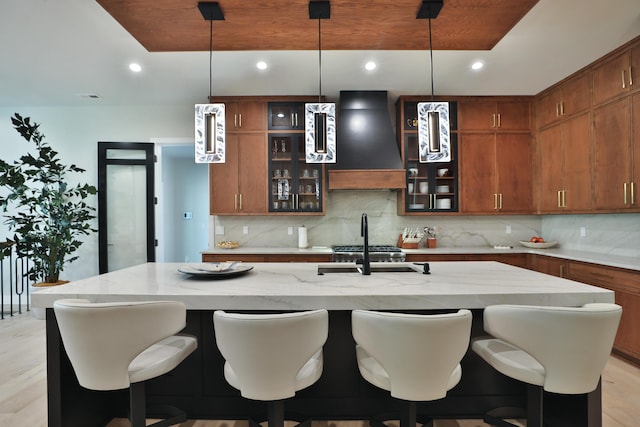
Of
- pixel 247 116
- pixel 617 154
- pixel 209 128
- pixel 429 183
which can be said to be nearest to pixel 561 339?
pixel 209 128

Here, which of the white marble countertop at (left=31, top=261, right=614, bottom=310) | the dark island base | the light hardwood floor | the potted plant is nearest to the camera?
the white marble countertop at (left=31, top=261, right=614, bottom=310)

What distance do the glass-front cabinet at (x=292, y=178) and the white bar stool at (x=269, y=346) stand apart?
3052 millimetres

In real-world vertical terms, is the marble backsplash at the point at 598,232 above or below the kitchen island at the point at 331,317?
above

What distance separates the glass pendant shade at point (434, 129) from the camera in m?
2.17

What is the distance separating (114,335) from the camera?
4.85 feet

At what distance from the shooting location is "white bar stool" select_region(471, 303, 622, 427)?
4.65 feet

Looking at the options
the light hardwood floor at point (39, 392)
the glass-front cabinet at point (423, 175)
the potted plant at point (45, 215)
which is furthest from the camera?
the glass-front cabinet at point (423, 175)

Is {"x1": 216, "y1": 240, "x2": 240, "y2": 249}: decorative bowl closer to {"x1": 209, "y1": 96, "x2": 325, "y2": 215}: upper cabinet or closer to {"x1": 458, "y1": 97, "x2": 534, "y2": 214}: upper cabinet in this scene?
{"x1": 209, "y1": 96, "x2": 325, "y2": 215}: upper cabinet

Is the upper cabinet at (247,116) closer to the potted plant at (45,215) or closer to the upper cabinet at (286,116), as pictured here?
the upper cabinet at (286,116)

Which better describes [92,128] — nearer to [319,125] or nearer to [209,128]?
[209,128]

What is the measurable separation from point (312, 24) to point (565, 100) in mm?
3227

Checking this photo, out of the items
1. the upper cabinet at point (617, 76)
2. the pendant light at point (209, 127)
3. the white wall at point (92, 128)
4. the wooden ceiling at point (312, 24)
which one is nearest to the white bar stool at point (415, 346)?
the pendant light at point (209, 127)

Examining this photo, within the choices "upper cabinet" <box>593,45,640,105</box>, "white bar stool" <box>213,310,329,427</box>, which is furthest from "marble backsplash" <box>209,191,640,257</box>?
"white bar stool" <box>213,310,329,427</box>

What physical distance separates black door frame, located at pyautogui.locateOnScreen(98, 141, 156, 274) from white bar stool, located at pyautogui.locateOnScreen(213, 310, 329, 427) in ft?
12.7
